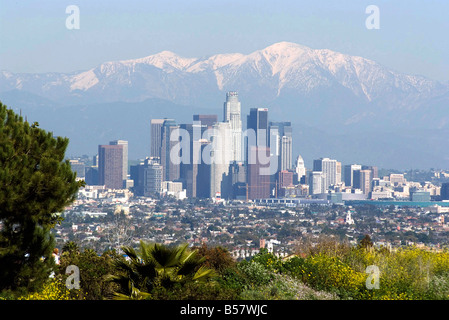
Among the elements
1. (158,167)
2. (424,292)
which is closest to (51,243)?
(424,292)

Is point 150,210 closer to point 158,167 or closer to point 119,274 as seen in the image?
point 158,167

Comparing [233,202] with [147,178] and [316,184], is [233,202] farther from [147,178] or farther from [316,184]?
[316,184]

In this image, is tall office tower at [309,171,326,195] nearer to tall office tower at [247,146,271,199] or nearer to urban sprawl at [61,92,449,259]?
urban sprawl at [61,92,449,259]

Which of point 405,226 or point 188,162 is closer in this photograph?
point 405,226

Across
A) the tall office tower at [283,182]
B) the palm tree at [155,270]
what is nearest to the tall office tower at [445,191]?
the tall office tower at [283,182]

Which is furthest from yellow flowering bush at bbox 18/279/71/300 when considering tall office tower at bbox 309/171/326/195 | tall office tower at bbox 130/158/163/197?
tall office tower at bbox 309/171/326/195

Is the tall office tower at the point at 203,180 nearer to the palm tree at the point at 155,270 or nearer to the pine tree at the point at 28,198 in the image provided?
the pine tree at the point at 28,198
